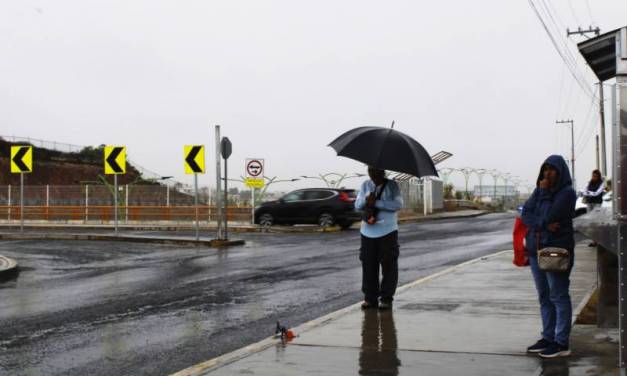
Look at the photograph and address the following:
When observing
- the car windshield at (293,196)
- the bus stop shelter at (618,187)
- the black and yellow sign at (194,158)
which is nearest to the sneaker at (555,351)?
the bus stop shelter at (618,187)

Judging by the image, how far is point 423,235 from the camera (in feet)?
78.4

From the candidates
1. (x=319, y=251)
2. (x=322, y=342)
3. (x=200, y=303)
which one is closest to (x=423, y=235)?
(x=319, y=251)

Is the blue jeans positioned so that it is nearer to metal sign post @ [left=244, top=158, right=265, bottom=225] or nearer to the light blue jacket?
the light blue jacket

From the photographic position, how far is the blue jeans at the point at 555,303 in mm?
6363

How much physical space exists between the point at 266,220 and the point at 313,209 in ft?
6.70

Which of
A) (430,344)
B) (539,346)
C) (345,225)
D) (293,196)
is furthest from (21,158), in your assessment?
(539,346)

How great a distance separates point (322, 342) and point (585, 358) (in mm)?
2198

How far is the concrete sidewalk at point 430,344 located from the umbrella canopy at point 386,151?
5.14 feet

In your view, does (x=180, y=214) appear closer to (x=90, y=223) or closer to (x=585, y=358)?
(x=90, y=223)

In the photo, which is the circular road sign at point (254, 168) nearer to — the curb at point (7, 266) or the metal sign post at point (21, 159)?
the metal sign post at point (21, 159)

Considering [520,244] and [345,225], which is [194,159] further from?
[520,244]

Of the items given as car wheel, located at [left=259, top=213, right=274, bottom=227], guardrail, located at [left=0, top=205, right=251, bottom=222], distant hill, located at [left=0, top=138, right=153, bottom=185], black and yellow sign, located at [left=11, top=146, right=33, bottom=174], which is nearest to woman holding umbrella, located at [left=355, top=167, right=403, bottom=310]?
black and yellow sign, located at [left=11, top=146, right=33, bottom=174]

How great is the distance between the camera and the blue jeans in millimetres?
6363

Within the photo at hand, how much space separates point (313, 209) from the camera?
96.7 feet
